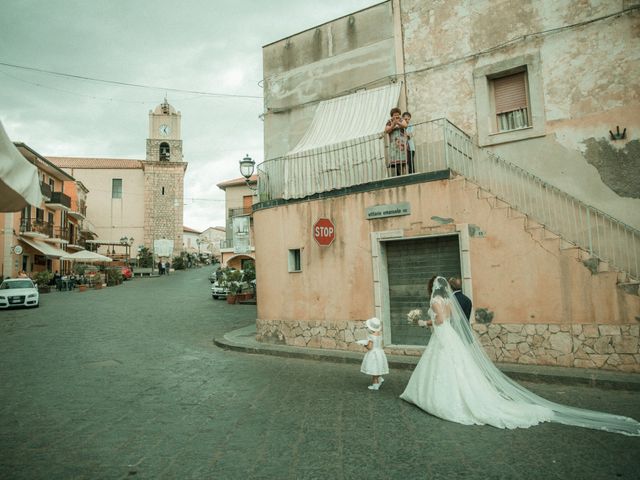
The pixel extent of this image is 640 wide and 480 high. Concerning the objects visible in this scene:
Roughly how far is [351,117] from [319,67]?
8.40ft

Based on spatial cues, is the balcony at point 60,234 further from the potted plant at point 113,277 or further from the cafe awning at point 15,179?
the cafe awning at point 15,179

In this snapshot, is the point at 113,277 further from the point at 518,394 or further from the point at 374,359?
the point at 518,394

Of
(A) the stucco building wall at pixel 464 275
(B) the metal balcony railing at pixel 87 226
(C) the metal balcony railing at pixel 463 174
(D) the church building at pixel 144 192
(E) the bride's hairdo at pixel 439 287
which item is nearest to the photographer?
(E) the bride's hairdo at pixel 439 287

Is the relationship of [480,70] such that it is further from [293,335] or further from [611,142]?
[293,335]

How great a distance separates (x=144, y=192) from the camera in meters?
61.7

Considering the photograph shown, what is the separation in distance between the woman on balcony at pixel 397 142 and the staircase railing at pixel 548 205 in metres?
0.98

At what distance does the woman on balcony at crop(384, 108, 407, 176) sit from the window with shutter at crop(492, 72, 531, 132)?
2.39 meters

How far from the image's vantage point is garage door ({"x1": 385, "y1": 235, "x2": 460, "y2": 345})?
9.65m

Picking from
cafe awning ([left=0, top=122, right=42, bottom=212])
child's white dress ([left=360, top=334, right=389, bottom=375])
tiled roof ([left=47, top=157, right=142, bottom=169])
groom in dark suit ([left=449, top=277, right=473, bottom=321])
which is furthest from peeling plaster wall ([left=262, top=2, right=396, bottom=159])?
tiled roof ([left=47, top=157, right=142, bottom=169])

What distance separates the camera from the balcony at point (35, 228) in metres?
36.8

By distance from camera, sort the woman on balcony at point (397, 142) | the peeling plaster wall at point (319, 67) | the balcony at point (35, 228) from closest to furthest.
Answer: the woman on balcony at point (397, 142), the peeling plaster wall at point (319, 67), the balcony at point (35, 228)

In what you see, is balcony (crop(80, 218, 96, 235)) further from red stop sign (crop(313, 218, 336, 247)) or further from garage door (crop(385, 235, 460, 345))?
garage door (crop(385, 235, 460, 345))

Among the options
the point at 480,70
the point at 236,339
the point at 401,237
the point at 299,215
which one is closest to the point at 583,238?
the point at 401,237

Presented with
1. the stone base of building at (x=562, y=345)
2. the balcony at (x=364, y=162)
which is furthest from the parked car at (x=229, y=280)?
the stone base of building at (x=562, y=345)
